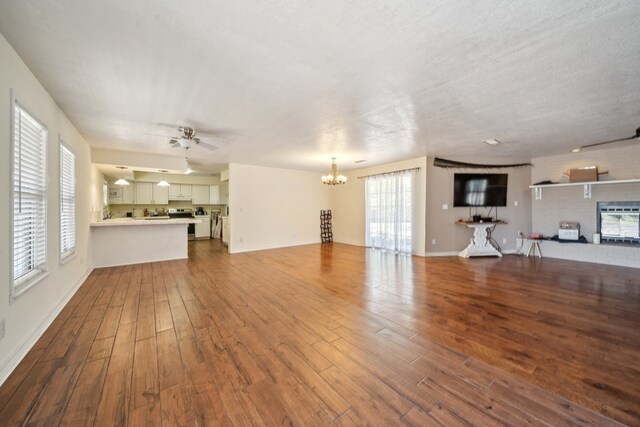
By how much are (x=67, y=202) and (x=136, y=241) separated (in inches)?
86.2

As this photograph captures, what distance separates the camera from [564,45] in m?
1.94

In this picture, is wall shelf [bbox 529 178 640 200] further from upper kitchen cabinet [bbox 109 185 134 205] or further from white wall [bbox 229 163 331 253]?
upper kitchen cabinet [bbox 109 185 134 205]

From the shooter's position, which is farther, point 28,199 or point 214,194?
point 214,194

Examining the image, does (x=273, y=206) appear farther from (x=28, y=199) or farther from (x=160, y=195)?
(x=28, y=199)

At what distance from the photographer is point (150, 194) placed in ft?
27.6

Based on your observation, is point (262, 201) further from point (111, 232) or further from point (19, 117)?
point (19, 117)

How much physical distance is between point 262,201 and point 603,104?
6.82 meters

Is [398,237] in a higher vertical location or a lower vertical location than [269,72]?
lower

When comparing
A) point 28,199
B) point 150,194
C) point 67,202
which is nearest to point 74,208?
point 67,202

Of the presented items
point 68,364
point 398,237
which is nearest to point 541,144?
point 398,237

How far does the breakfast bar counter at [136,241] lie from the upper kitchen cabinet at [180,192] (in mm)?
3524

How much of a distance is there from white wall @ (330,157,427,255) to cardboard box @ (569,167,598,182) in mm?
3129

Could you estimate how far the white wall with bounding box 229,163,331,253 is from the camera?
6.87m

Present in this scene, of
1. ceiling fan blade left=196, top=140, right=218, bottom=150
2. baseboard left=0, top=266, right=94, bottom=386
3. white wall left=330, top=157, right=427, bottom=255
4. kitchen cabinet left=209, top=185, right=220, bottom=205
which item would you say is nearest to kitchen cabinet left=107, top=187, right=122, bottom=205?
kitchen cabinet left=209, top=185, right=220, bottom=205
